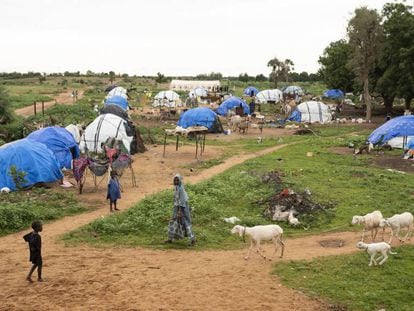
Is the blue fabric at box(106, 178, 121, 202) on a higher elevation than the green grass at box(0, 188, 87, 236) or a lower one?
higher

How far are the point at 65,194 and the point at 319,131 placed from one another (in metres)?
22.7

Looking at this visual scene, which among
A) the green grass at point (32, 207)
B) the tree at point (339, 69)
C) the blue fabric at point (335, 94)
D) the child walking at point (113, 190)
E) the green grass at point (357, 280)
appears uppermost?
the tree at point (339, 69)

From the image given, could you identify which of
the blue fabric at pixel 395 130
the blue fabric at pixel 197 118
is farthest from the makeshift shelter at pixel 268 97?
the blue fabric at pixel 395 130

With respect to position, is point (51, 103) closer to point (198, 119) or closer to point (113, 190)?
point (198, 119)

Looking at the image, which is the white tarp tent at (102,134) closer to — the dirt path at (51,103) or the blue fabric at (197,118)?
the blue fabric at (197,118)

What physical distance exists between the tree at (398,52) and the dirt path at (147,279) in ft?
90.4

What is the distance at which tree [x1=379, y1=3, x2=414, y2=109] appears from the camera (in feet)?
121

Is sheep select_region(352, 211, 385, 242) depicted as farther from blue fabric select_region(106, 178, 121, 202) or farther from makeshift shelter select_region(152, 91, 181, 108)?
makeshift shelter select_region(152, 91, 181, 108)

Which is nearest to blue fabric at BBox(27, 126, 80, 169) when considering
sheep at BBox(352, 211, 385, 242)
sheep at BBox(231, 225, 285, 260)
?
sheep at BBox(231, 225, 285, 260)

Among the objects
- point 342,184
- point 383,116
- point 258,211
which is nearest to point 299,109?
point 383,116

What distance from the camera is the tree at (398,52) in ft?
121

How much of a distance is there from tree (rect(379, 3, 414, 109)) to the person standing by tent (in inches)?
1161

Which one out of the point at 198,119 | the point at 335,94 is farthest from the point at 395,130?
the point at 335,94

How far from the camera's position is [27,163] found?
17.3 metres
